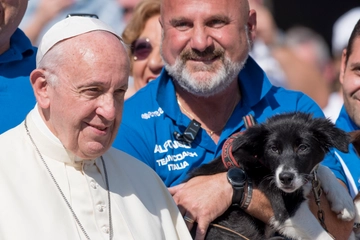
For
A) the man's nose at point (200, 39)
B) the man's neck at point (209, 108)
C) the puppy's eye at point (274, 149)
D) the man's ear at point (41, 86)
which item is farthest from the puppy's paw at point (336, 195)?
the man's ear at point (41, 86)

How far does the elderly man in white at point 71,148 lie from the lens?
4027 millimetres

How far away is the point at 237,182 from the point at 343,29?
15.2ft

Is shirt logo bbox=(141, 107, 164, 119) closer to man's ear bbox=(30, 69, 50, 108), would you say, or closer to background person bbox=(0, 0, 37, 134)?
background person bbox=(0, 0, 37, 134)

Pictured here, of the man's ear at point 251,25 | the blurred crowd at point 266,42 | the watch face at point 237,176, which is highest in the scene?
the man's ear at point 251,25

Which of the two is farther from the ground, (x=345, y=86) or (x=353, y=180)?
(x=345, y=86)

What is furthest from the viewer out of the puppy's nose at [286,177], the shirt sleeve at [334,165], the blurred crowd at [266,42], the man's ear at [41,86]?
the blurred crowd at [266,42]

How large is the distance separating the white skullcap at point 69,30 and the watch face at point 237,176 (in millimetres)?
1347

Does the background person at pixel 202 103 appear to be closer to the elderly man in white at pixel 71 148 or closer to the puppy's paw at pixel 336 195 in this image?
the puppy's paw at pixel 336 195

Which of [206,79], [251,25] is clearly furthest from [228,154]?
[251,25]

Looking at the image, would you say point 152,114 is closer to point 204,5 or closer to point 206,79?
point 206,79

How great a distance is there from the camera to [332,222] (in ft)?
17.2

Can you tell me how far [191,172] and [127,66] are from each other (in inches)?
49.3

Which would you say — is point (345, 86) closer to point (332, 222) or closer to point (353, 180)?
point (353, 180)

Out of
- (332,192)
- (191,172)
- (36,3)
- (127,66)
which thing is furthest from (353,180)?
(36,3)
